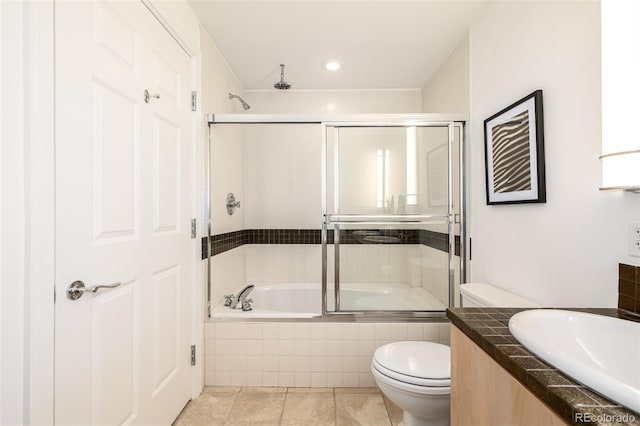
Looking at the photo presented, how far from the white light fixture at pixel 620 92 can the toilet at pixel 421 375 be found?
739mm

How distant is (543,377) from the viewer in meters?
0.62

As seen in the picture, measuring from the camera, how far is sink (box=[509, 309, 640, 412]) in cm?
70

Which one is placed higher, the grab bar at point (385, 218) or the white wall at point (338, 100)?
the white wall at point (338, 100)

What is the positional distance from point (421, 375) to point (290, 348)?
0.97m

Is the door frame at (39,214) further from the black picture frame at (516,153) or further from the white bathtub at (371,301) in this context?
the black picture frame at (516,153)

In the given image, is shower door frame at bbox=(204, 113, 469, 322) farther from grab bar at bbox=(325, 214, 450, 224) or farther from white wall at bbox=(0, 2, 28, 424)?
white wall at bbox=(0, 2, 28, 424)

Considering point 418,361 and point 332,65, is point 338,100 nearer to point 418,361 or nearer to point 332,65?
point 332,65

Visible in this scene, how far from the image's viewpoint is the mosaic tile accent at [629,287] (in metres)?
0.98

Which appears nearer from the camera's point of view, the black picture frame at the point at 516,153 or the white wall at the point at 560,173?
the white wall at the point at 560,173

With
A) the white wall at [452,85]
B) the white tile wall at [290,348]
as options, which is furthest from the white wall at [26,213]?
the white wall at [452,85]

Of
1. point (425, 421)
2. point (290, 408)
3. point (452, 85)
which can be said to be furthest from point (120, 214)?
point (452, 85)

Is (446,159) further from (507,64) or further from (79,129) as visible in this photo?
(79,129)

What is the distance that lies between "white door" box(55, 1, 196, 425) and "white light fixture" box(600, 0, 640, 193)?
5.41ft

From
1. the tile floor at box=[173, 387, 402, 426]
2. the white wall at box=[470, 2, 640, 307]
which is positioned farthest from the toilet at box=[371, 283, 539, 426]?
the tile floor at box=[173, 387, 402, 426]
